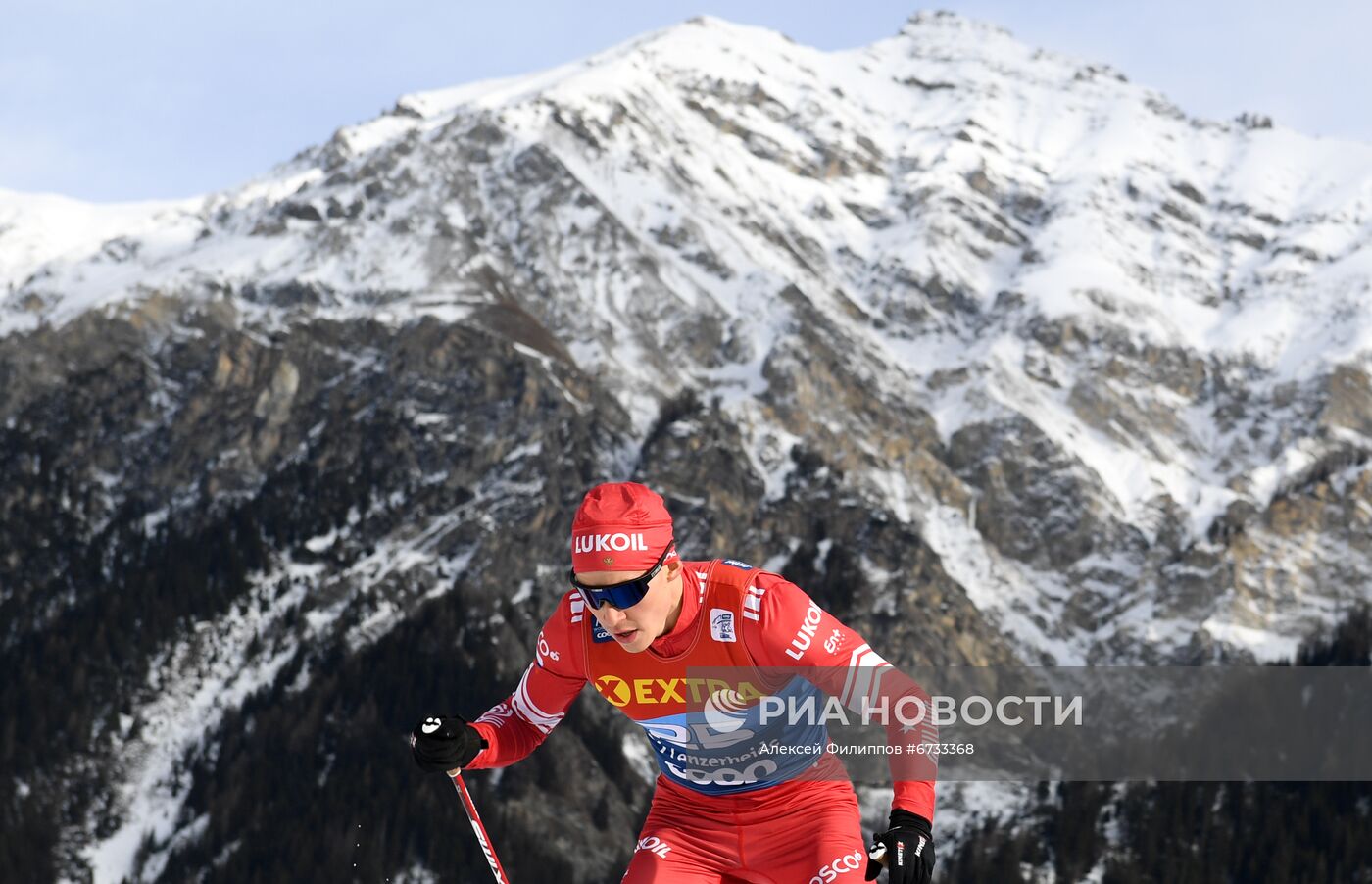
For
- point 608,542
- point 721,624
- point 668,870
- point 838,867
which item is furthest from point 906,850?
point 608,542

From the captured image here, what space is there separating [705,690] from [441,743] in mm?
1748

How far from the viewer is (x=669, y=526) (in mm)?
9922

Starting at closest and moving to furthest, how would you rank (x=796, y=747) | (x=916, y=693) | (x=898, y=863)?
1. (x=898, y=863)
2. (x=916, y=693)
3. (x=796, y=747)

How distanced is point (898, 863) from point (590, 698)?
187m

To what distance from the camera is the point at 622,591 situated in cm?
967

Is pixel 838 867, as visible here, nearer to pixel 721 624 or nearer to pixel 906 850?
pixel 906 850

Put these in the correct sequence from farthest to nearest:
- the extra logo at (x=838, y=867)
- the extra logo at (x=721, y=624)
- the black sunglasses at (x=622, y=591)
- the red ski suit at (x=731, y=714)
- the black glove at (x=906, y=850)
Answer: the extra logo at (x=721, y=624) < the red ski suit at (x=731, y=714) < the extra logo at (x=838, y=867) < the black sunglasses at (x=622, y=591) < the black glove at (x=906, y=850)

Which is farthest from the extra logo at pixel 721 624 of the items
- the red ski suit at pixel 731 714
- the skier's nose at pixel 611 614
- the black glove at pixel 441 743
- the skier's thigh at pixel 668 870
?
the black glove at pixel 441 743

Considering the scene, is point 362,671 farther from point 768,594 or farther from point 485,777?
point 768,594

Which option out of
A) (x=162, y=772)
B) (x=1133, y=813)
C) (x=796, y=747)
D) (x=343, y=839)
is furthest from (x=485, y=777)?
(x=796, y=747)

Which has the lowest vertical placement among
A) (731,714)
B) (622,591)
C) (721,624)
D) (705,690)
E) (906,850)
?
(731,714)

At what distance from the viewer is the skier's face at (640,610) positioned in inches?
380

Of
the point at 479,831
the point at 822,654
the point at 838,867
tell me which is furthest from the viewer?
the point at 479,831

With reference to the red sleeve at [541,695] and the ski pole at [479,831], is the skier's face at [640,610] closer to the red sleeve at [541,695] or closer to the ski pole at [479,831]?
the red sleeve at [541,695]
